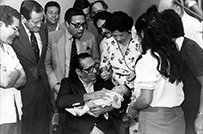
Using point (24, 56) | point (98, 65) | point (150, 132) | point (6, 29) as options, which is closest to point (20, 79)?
point (24, 56)

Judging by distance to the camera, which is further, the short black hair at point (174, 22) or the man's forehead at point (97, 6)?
the man's forehead at point (97, 6)

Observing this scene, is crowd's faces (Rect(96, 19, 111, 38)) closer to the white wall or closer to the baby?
the white wall

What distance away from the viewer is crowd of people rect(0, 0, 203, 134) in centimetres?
148

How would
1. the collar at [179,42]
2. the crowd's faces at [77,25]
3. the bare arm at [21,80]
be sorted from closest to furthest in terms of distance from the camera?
the collar at [179,42] → the bare arm at [21,80] → the crowd's faces at [77,25]

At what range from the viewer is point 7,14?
5.31 ft

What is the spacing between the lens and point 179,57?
1496 mm

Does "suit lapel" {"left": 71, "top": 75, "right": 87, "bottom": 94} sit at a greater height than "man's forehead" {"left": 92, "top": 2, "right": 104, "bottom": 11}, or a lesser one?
lesser

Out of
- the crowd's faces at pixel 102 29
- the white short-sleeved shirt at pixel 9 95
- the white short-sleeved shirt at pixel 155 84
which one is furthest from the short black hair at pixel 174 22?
the white short-sleeved shirt at pixel 9 95

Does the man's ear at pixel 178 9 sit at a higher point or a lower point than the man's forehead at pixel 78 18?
higher

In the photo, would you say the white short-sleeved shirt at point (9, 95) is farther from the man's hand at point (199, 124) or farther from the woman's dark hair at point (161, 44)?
the man's hand at point (199, 124)

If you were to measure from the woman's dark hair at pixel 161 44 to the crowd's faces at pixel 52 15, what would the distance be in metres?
0.46

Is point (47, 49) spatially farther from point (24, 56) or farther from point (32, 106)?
point (32, 106)

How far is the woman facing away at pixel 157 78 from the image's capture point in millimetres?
1440

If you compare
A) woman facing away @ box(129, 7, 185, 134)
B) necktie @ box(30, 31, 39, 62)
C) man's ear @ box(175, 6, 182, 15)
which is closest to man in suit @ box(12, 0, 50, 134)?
necktie @ box(30, 31, 39, 62)
